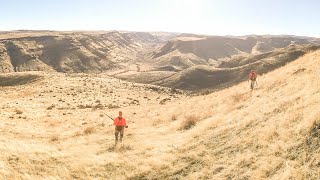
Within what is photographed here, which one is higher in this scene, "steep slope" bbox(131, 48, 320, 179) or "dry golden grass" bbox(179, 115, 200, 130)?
"steep slope" bbox(131, 48, 320, 179)

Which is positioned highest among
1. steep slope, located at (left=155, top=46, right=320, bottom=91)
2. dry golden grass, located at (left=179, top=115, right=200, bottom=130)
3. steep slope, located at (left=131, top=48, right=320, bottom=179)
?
steep slope, located at (left=131, top=48, right=320, bottom=179)

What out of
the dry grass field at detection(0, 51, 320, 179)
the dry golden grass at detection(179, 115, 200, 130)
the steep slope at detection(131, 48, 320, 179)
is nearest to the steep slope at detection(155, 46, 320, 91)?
the dry golden grass at detection(179, 115, 200, 130)

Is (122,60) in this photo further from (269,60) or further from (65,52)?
(269,60)

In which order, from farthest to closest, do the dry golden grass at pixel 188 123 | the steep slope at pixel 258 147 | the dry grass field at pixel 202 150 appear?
1. the dry golden grass at pixel 188 123
2. the dry grass field at pixel 202 150
3. the steep slope at pixel 258 147

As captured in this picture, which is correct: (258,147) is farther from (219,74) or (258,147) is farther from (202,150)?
(219,74)

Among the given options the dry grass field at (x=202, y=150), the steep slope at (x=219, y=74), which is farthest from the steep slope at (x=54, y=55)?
the dry grass field at (x=202, y=150)

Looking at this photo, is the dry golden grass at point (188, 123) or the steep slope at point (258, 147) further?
the dry golden grass at point (188, 123)

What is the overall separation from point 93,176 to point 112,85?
5889 centimetres

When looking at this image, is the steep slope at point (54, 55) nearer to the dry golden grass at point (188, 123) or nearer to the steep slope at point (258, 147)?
the dry golden grass at point (188, 123)

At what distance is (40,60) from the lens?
142 meters

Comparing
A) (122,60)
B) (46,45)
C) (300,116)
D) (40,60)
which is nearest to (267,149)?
(300,116)

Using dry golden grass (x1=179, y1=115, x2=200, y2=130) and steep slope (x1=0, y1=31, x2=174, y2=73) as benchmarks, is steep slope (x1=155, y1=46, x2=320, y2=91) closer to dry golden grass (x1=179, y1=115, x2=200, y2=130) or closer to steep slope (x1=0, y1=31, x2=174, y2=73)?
steep slope (x1=0, y1=31, x2=174, y2=73)

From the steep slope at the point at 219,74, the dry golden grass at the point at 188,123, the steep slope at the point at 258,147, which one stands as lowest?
the steep slope at the point at 219,74

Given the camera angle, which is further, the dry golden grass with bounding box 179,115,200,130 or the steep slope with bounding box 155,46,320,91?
the steep slope with bounding box 155,46,320,91
